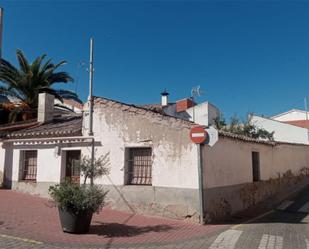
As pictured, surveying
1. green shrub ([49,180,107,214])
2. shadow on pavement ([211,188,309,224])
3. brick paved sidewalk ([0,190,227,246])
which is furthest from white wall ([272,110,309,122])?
green shrub ([49,180,107,214])

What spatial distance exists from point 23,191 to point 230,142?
361 inches

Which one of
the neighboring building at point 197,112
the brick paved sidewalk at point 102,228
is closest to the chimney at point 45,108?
the brick paved sidewalk at point 102,228

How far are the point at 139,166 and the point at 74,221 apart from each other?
3.93 metres

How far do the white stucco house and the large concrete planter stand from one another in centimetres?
296

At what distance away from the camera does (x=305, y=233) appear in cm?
927

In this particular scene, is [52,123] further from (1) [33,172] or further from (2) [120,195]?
(2) [120,195]

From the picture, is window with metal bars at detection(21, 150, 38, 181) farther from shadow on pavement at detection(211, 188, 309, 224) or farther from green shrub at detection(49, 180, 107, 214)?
shadow on pavement at detection(211, 188, 309, 224)

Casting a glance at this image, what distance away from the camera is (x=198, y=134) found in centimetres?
1006

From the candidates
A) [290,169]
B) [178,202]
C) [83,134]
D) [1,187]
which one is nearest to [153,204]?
[178,202]

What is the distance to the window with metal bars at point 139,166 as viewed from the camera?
11.6 meters

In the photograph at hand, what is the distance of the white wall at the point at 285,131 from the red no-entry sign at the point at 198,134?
75.3 ft

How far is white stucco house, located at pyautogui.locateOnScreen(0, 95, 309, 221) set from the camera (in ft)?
35.0

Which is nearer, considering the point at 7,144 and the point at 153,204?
the point at 153,204

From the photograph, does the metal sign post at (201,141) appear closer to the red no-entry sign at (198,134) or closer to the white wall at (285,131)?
the red no-entry sign at (198,134)
